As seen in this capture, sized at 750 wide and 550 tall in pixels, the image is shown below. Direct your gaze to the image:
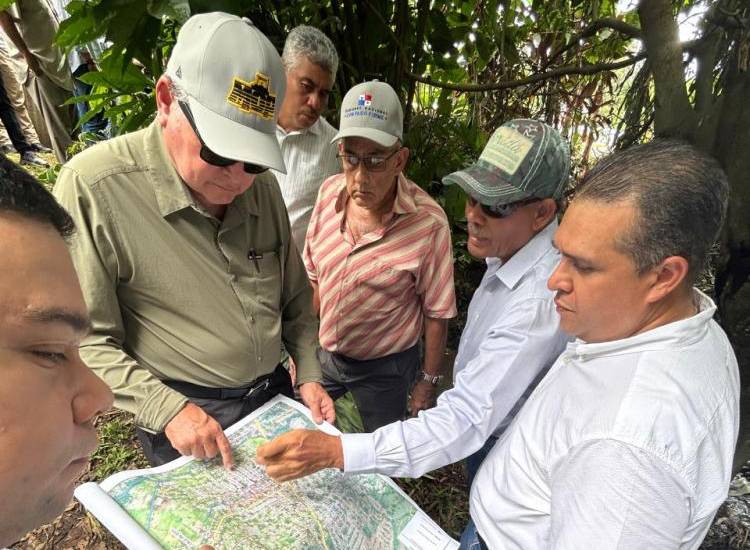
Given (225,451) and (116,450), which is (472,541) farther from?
(116,450)

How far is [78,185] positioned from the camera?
1.09 metres

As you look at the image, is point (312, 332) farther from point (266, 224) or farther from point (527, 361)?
point (527, 361)

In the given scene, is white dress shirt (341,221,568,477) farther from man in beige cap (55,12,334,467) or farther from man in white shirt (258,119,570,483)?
man in beige cap (55,12,334,467)

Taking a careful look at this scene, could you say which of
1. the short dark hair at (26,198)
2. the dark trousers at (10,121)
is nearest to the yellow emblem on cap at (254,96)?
the short dark hair at (26,198)

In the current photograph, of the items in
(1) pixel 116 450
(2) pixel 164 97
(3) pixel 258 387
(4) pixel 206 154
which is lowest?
(1) pixel 116 450

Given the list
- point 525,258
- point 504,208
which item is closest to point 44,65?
point 504,208

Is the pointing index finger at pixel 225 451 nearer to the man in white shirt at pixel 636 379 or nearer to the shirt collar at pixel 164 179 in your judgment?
the shirt collar at pixel 164 179

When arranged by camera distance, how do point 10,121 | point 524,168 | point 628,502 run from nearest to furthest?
1. point 628,502
2. point 524,168
3. point 10,121

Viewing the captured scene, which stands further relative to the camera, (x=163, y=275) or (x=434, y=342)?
(x=434, y=342)

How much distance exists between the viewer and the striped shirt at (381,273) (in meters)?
1.81

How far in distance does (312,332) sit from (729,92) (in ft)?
5.60

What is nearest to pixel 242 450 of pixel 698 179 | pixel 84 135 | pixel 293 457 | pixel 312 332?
pixel 293 457

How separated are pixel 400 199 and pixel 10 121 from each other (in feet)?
19.8

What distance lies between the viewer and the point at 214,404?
4.57ft
